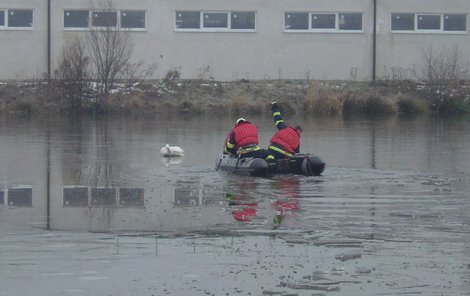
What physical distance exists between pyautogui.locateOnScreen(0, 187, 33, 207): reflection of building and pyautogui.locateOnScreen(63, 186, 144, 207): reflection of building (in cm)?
55

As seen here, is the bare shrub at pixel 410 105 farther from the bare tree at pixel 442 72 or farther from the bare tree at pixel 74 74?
the bare tree at pixel 74 74

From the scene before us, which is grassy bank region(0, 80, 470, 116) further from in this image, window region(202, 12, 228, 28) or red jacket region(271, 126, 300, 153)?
red jacket region(271, 126, 300, 153)

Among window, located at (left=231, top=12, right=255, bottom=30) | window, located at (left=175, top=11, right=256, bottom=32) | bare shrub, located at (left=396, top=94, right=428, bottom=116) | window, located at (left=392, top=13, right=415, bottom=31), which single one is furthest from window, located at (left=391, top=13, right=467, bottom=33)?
window, located at (left=175, top=11, right=256, bottom=32)

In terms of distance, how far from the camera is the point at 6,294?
33.7 feet

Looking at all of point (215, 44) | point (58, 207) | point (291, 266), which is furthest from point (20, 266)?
point (215, 44)

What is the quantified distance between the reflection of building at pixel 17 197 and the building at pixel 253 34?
26.0 metres

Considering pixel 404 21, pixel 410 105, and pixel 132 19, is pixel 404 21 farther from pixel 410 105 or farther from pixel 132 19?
pixel 132 19

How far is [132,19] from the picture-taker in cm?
4447

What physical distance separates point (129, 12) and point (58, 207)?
29.1 m

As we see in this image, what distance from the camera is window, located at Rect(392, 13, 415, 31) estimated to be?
45375 mm

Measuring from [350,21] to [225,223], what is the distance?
104 feet

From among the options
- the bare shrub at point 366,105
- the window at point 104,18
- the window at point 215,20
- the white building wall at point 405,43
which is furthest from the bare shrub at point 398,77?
the window at point 104,18

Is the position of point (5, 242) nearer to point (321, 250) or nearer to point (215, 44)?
point (321, 250)

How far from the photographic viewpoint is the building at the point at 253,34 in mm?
44062
